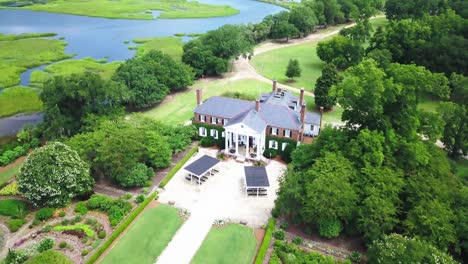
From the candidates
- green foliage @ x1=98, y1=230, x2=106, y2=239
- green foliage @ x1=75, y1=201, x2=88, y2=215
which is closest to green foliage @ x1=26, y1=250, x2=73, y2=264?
green foliage @ x1=98, y1=230, x2=106, y2=239

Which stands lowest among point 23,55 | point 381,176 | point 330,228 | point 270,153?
point 330,228

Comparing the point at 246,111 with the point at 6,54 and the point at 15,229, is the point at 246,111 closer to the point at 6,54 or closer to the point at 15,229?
the point at 15,229

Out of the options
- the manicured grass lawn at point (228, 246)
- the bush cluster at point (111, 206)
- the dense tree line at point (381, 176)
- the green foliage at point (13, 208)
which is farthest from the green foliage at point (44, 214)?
the dense tree line at point (381, 176)

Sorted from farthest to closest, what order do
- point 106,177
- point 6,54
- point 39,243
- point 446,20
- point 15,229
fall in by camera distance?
point 6,54, point 446,20, point 106,177, point 15,229, point 39,243

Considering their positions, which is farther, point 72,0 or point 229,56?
point 72,0

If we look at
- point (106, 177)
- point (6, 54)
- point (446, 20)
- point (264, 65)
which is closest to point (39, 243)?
point (106, 177)

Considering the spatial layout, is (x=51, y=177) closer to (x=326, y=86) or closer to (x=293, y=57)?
(x=326, y=86)

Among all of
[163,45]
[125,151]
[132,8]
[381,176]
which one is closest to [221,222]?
[125,151]
